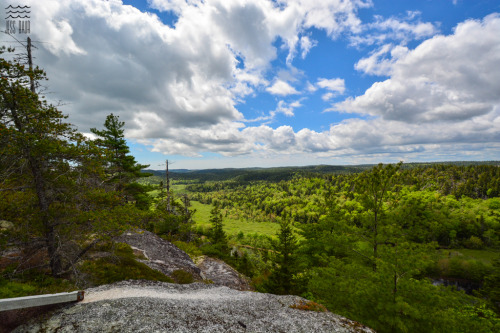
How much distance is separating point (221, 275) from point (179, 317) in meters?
15.4

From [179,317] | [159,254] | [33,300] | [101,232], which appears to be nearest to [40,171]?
[101,232]

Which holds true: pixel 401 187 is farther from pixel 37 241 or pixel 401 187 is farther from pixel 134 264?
pixel 37 241

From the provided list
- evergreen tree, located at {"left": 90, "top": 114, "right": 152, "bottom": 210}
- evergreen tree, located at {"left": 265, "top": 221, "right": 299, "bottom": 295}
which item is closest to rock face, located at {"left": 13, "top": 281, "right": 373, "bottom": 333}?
evergreen tree, located at {"left": 265, "top": 221, "right": 299, "bottom": 295}

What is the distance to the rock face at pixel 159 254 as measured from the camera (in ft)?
54.7

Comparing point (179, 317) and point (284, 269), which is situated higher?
point (179, 317)

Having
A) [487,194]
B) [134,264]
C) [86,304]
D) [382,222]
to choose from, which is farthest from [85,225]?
[487,194]

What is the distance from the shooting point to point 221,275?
2172 cm

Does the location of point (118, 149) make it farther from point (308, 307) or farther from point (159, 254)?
point (308, 307)

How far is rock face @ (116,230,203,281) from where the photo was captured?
1668 cm

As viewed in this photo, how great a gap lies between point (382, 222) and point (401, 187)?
2.58m

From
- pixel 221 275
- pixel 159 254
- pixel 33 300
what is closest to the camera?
pixel 33 300

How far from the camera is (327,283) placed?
12.0 meters

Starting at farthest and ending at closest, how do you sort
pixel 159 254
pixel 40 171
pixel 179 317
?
pixel 159 254
pixel 40 171
pixel 179 317

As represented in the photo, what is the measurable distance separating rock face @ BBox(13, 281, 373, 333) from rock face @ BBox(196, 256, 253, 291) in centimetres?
1046
